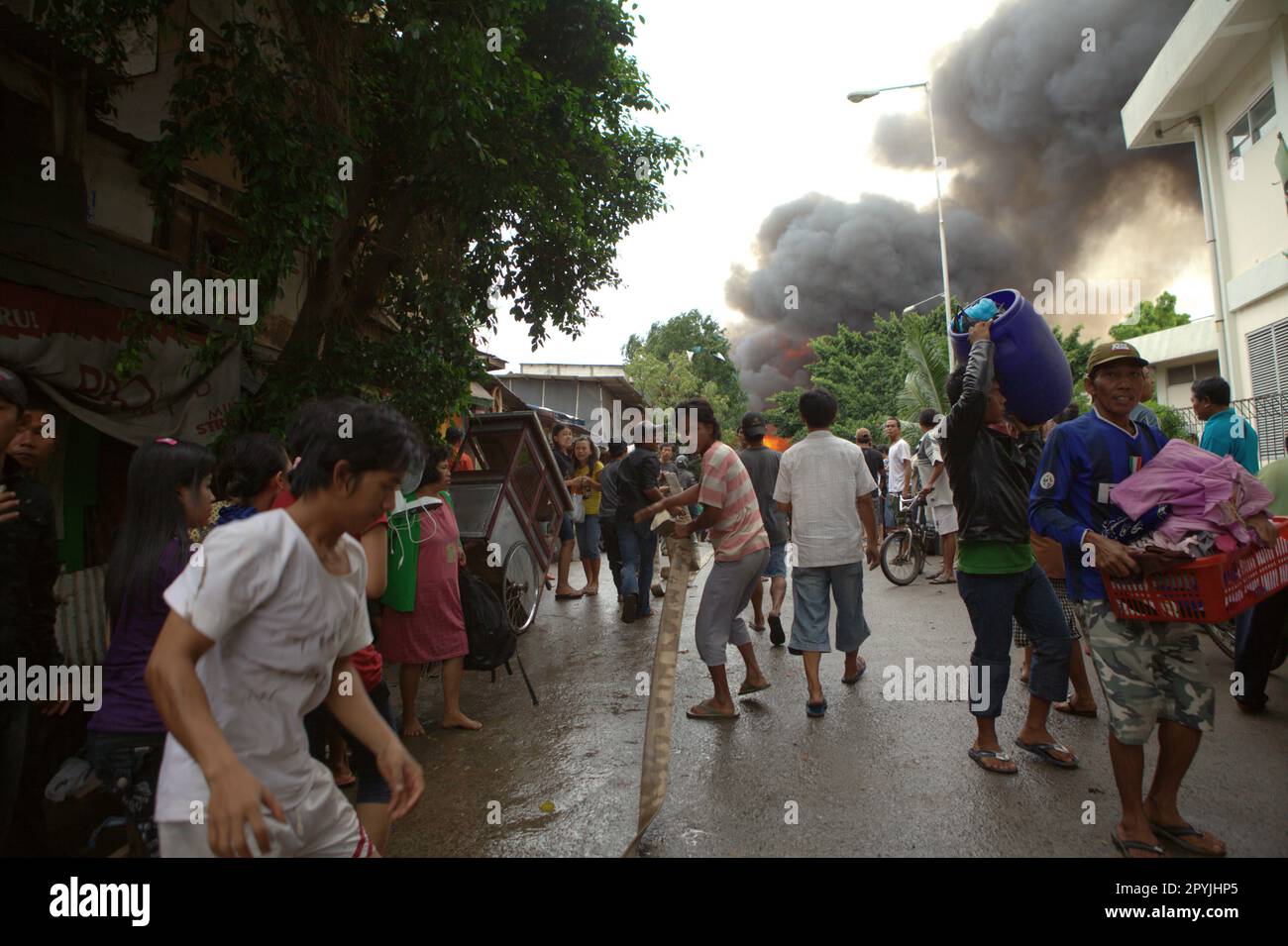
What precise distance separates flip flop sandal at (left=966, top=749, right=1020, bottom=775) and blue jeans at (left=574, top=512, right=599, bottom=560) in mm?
5878

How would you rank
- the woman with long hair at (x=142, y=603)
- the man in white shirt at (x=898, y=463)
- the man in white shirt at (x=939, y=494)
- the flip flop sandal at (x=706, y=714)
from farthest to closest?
the man in white shirt at (x=898, y=463)
the man in white shirt at (x=939, y=494)
the flip flop sandal at (x=706, y=714)
the woman with long hair at (x=142, y=603)

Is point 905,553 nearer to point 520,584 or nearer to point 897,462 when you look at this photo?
point 897,462

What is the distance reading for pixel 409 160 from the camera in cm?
715

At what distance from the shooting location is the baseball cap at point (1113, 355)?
289cm

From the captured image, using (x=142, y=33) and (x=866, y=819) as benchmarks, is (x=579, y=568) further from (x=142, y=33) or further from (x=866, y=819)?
(x=866, y=819)

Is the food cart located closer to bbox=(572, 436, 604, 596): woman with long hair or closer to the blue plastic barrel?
bbox=(572, 436, 604, 596): woman with long hair

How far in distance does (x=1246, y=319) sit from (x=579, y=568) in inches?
443

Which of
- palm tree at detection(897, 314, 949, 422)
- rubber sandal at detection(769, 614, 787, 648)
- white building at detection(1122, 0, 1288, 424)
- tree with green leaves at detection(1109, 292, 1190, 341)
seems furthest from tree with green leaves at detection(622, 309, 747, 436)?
rubber sandal at detection(769, 614, 787, 648)

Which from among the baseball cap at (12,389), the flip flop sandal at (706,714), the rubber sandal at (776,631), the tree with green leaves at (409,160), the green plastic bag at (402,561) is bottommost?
the flip flop sandal at (706,714)

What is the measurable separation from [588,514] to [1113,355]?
6.73 meters

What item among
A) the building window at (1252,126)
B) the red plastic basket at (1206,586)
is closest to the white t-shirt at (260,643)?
the red plastic basket at (1206,586)

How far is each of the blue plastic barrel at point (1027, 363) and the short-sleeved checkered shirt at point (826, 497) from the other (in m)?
1.12

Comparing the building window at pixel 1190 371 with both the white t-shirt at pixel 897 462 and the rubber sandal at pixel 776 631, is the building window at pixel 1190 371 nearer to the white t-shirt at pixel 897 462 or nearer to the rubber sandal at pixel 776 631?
the white t-shirt at pixel 897 462
